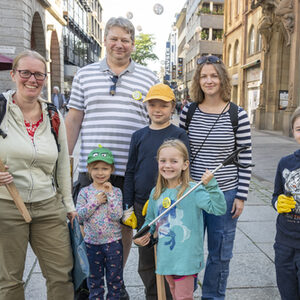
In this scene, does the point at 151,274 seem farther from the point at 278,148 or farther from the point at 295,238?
the point at 278,148

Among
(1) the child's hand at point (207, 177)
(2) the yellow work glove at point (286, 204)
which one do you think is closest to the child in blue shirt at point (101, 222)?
(1) the child's hand at point (207, 177)

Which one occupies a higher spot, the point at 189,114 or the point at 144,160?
the point at 189,114

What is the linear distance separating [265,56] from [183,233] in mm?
19193

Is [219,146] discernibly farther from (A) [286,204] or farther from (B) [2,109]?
(B) [2,109]

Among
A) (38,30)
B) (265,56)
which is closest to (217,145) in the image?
(265,56)

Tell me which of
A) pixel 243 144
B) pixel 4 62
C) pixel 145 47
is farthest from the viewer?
pixel 145 47

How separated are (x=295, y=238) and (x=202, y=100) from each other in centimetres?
126

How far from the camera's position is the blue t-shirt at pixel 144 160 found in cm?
259

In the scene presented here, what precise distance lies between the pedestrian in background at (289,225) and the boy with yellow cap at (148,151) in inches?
29.8

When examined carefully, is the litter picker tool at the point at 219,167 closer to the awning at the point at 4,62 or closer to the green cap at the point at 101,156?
the green cap at the point at 101,156

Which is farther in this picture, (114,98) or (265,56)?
(265,56)

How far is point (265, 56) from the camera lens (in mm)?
19484

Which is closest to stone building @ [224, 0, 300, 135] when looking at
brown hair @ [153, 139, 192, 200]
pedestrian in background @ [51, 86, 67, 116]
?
pedestrian in background @ [51, 86, 67, 116]

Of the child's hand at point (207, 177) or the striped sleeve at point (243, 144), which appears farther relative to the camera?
the striped sleeve at point (243, 144)
